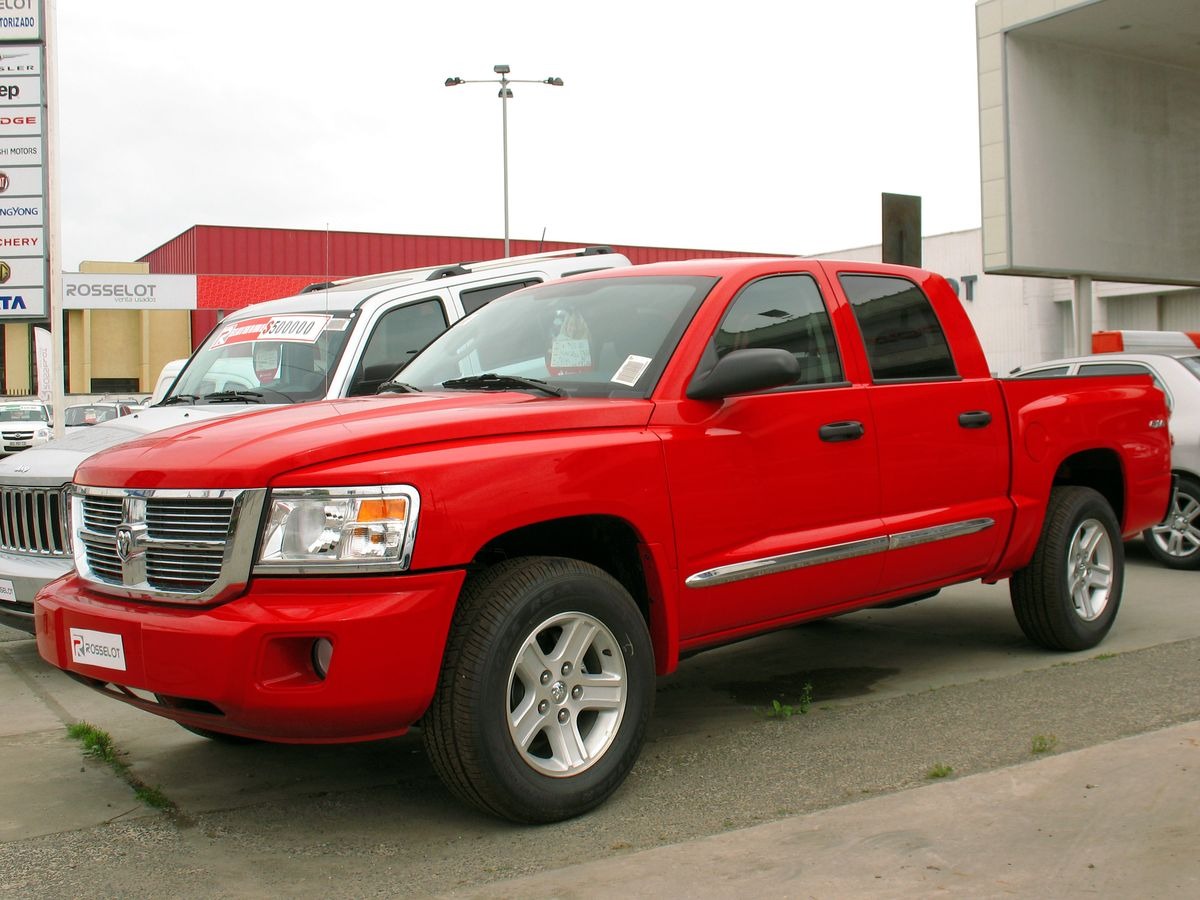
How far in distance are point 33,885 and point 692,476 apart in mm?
2396

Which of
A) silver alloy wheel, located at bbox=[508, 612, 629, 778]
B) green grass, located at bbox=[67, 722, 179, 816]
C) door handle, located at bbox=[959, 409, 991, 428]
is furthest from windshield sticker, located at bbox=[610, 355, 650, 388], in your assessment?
green grass, located at bbox=[67, 722, 179, 816]

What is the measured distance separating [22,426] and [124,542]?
25806 millimetres

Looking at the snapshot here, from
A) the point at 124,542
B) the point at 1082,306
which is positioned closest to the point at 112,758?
the point at 124,542

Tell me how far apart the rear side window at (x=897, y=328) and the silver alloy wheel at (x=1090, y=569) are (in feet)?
4.03

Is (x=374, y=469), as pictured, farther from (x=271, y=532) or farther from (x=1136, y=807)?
(x=1136, y=807)

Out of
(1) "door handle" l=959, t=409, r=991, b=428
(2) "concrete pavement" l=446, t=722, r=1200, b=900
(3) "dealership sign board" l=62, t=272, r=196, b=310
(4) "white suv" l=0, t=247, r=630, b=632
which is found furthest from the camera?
(3) "dealership sign board" l=62, t=272, r=196, b=310

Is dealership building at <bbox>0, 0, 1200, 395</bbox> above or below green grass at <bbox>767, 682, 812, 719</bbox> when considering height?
above

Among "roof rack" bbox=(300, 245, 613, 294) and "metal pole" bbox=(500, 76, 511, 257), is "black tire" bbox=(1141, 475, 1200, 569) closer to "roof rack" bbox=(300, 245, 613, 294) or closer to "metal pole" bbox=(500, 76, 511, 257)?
"roof rack" bbox=(300, 245, 613, 294)

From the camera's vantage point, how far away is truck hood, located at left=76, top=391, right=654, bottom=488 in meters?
3.76

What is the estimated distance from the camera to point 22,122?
10969 mm

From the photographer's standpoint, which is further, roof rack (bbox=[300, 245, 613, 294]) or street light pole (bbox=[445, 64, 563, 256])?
street light pole (bbox=[445, 64, 563, 256])

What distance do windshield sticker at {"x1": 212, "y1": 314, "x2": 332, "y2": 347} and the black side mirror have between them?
3.86 meters

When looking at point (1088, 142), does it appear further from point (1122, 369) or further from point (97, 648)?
point (97, 648)

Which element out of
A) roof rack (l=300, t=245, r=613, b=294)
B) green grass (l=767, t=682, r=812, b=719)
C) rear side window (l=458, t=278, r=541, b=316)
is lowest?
green grass (l=767, t=682, r=812, b=719)
